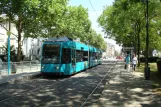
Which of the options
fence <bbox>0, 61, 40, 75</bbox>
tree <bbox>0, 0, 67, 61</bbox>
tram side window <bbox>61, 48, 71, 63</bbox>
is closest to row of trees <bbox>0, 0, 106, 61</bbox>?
tree <bbox>0, 0, 67, 61</bbox>

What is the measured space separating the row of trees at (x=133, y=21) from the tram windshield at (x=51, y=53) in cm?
1014

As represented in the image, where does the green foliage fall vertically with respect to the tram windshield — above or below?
above

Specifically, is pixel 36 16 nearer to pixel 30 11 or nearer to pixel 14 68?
pixel 30 11

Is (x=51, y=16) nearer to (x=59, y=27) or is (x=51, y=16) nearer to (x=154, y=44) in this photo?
(x=59, y=27)

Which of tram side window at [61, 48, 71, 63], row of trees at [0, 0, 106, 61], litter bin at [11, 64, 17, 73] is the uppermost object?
row of trees at [0, 0, 106, 61]

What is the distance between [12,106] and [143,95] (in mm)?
5831

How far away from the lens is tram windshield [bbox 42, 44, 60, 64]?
2421 centimetres

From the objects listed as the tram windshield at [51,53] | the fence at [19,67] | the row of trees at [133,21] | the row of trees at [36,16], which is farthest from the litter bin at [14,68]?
the row of trees at [133,21]

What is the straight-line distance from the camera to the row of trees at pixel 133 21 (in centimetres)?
4160

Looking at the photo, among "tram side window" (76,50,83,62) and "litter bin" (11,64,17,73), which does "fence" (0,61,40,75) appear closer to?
"litter bin" (11,64,17,73)

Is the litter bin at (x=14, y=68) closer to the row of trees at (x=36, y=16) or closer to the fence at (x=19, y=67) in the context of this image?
the fence at (x=19, y=67)

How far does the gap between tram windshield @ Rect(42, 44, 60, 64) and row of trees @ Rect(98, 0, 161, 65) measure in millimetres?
10136

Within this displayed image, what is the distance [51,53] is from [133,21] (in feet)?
90.7

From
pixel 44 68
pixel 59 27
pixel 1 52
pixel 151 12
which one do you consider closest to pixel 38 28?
pixel 59 27
